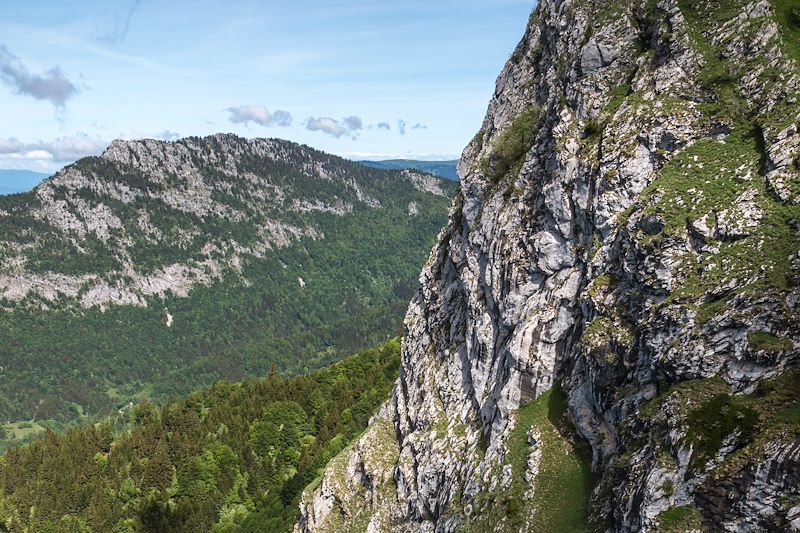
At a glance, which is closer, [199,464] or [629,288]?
[629,288]

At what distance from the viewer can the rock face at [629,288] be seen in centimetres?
2661

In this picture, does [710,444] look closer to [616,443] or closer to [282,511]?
[616,443]

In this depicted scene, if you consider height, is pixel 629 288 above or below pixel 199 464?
above

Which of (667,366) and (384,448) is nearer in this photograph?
(667,366)

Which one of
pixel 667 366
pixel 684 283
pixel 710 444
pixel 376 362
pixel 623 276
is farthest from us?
pixel 376 362

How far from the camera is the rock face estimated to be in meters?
26.6

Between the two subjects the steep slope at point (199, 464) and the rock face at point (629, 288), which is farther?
the steep slope at point (199, 464)

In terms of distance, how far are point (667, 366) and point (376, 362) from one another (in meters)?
114

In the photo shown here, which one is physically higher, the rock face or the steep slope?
the rock face

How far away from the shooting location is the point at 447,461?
4966cm

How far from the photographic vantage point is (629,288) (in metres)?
36.1

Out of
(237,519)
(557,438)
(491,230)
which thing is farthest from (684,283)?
A: (237,519)

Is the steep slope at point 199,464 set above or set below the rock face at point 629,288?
below

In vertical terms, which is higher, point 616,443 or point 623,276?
point 623,276
